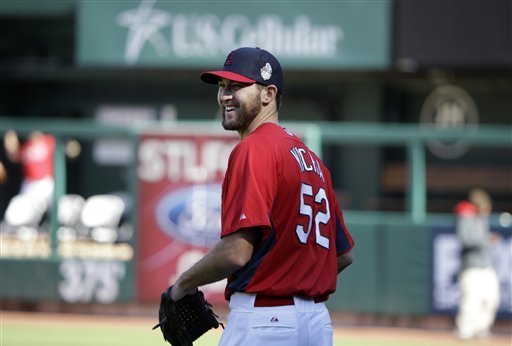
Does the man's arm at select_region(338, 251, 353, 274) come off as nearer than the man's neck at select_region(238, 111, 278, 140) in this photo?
No

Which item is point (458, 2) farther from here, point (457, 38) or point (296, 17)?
point (296, 17)

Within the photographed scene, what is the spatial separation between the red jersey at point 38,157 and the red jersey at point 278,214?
11.0 metres

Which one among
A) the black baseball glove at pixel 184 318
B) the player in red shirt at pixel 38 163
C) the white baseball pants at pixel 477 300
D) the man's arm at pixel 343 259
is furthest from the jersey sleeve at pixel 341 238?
the player in red shirt at pixel 38 163

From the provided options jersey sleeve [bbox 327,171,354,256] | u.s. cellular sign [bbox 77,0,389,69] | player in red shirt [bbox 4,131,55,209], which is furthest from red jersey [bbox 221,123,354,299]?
u.s. cellular sign [bbox 77,0,389,69]

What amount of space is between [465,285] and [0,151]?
6.82 m

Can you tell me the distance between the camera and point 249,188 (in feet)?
13.8

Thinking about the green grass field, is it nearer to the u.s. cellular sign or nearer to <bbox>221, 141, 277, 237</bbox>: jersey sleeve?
the u.s. cellular sign

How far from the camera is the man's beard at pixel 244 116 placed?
4.48 m

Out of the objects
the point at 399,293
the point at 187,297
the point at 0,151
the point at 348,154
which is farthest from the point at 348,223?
the point at 187,297

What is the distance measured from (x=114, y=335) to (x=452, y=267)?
14.2ft

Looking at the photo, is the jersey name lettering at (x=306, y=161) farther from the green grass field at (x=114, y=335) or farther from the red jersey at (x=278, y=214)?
the green grass field at (x=114, y=335)

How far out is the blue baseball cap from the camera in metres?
4.47

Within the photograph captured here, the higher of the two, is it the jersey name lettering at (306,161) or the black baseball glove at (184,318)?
the jersey name lettering at (306,161)

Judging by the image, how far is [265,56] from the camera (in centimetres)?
455
